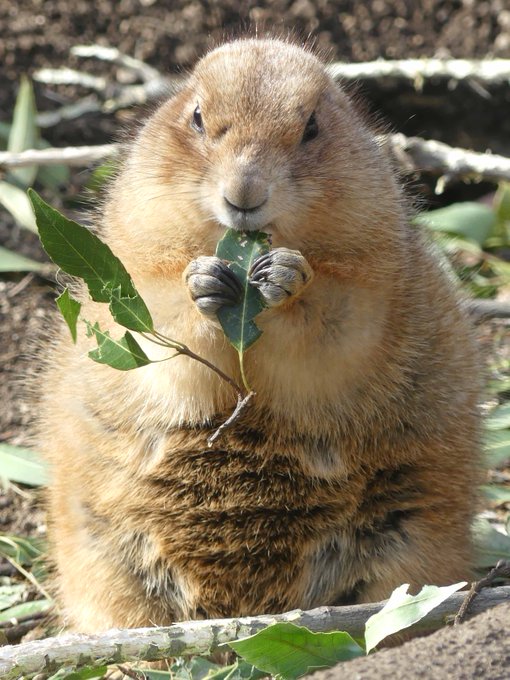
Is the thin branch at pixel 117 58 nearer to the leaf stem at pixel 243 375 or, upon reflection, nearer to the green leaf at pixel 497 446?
the green leaf at pixel 497 446

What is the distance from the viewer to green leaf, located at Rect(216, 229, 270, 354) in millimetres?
3949

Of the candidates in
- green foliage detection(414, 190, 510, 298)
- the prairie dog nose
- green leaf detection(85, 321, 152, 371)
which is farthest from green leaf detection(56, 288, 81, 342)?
green foliage detection(414, 190, 510, 298)

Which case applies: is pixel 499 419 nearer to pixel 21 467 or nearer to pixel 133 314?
pixel 21 467

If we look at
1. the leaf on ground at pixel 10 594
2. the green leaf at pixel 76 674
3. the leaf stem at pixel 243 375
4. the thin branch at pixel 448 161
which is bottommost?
the leaf on ground at pixel 10 594

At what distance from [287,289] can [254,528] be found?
0.99 meters

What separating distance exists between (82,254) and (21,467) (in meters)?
2.04

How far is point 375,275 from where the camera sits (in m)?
4.37

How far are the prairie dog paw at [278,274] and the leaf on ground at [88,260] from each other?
41cm

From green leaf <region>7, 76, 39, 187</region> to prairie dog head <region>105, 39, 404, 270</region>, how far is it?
260 cm

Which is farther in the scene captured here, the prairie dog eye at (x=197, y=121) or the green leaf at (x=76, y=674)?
the prairie dog eye at (x=197, y=121)

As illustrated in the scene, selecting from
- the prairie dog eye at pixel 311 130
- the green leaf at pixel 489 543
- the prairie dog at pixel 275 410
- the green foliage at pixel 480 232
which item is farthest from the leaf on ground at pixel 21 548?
the green foliage at pixel 480 232

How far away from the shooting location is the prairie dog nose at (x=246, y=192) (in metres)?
3.77

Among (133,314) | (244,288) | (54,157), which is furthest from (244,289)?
(54,157)

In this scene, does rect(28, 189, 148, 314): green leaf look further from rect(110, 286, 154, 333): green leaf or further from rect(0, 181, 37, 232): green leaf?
rect(0, 181, 37, 232): green leaf
